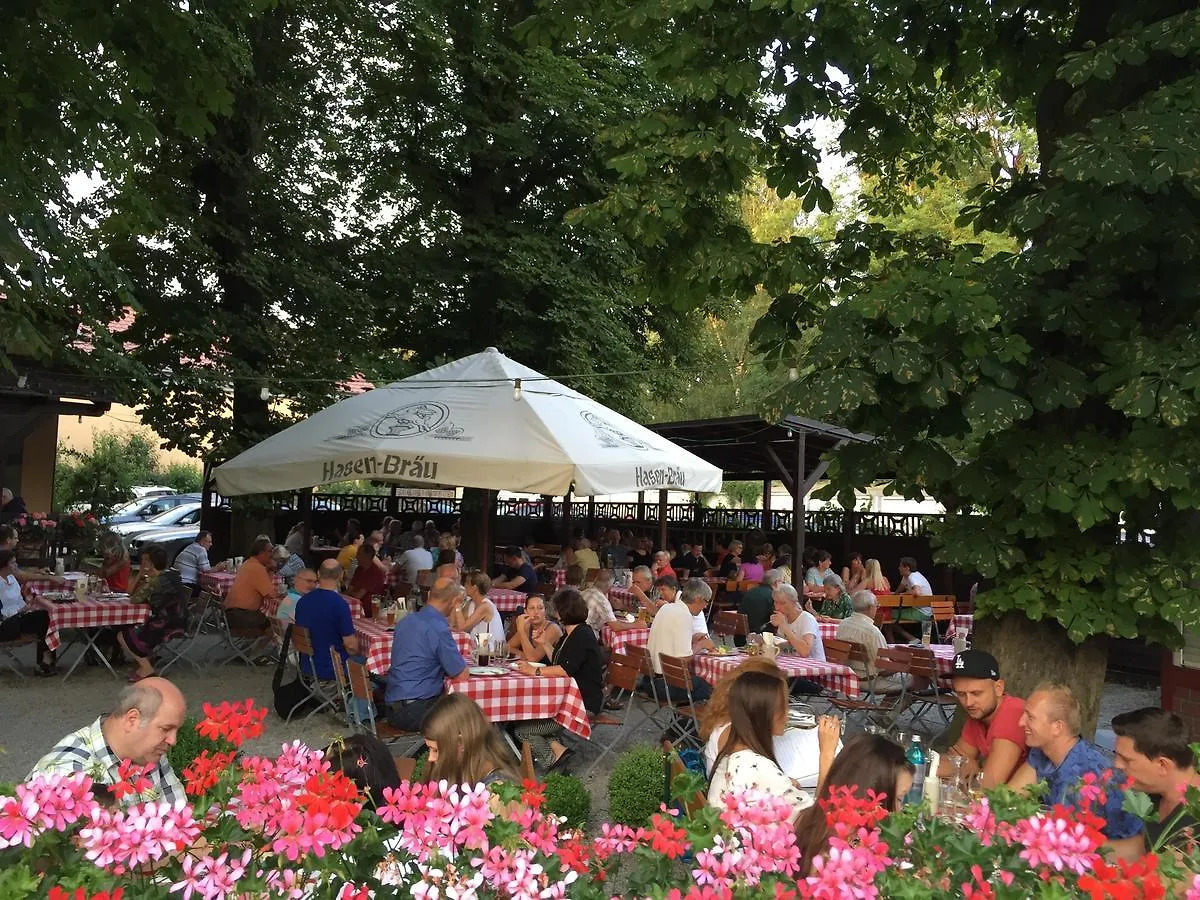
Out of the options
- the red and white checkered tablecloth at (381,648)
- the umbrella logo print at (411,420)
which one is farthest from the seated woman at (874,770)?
the umbrella logo print at (411,420)

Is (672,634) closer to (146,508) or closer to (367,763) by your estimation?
(367,763)

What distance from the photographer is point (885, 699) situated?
429 inches

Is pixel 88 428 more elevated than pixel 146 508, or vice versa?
pixel 88 428

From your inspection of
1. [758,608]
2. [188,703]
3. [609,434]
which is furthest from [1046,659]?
[188,703]

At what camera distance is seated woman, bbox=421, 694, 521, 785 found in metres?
4.68

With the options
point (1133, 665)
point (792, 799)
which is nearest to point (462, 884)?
point (792, 799)

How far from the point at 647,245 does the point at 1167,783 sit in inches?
164

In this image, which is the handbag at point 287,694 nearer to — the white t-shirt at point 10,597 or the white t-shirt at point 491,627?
the white t-shirt at point 491,627

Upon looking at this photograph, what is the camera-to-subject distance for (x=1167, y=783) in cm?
421

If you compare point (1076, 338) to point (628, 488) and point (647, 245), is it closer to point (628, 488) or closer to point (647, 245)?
point (647, 245)

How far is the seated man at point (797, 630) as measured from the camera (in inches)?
397

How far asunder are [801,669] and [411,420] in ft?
13.7

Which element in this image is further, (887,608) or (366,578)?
(887,608)

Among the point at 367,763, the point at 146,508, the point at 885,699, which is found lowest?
the point at 885,699
